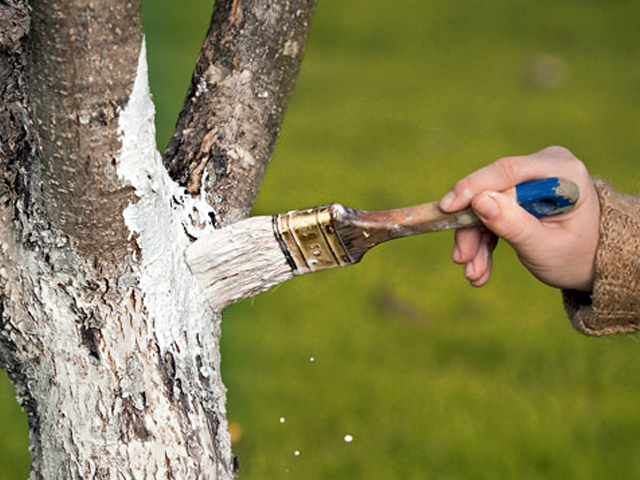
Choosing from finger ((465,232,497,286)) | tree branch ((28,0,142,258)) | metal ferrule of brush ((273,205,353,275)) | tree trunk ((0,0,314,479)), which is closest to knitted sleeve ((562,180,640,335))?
finger ((465,232,497,286))

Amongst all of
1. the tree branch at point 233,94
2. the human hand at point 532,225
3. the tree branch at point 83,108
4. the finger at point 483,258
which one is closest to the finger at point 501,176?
the human hand at point 532,225

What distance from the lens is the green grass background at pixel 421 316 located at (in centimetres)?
252

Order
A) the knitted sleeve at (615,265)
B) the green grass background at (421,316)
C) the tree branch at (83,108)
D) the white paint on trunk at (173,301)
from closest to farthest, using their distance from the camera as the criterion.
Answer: the tree branch at (83,108), the white paint on trunk at (173,301), the knitted sleeve at (615,265), the green grass background at (421,316)

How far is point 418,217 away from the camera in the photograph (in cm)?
107

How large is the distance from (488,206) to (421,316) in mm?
2158

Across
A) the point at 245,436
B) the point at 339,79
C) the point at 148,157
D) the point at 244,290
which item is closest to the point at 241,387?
the point at 245,436

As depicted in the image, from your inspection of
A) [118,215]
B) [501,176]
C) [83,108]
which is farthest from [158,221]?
[501,176]

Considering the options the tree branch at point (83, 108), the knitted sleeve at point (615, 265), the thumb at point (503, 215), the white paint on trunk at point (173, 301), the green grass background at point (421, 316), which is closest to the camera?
the tree branch at point (83, 108)

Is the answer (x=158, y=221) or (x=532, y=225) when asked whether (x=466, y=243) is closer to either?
(x=532, y=225)

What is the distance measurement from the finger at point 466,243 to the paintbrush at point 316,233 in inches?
2.8

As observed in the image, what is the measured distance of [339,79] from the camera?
17.2ft

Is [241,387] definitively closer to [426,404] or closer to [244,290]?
[426,404]

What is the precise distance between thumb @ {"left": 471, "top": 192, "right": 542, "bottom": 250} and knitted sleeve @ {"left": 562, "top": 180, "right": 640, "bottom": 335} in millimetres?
140

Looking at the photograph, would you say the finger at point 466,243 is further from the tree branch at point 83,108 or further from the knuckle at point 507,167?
the tree branch at point 83,108
